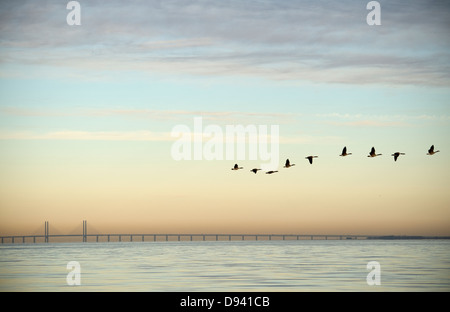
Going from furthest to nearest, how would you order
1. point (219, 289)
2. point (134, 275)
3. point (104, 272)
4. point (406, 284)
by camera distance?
point (104, 272) < point (134, 275) < point (406, 284) < point (219, 289)
